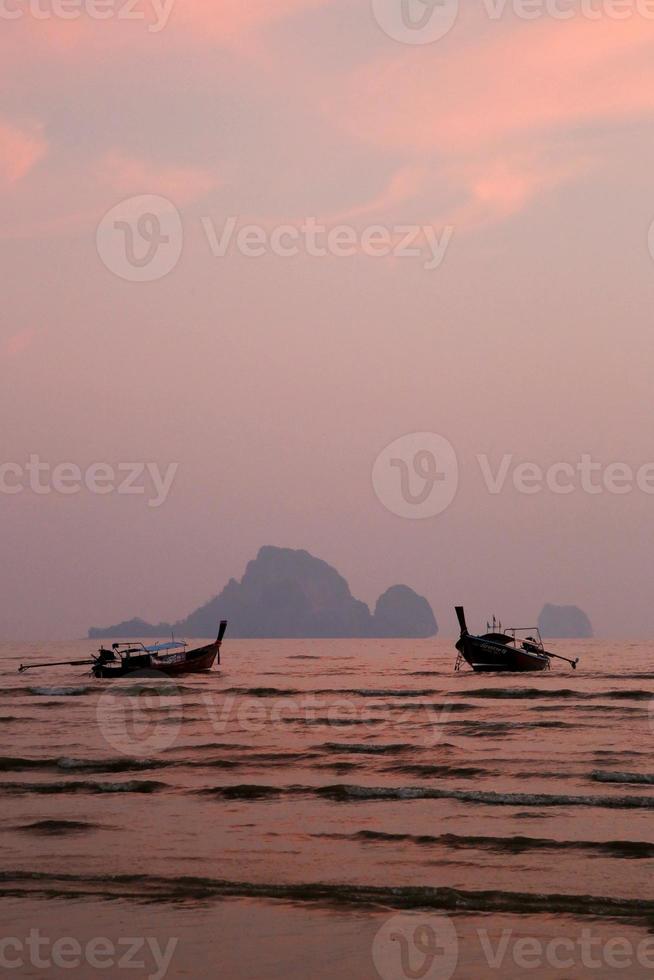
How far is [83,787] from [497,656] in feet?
170

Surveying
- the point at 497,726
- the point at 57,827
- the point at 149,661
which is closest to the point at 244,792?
the point at 57,827

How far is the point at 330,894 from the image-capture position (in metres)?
15.2

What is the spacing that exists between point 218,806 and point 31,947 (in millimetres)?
Answer: 10201

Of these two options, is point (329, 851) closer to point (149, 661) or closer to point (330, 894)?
point (330, 894)

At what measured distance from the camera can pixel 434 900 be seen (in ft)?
48.6

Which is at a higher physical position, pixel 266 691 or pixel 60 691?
pixel 266 691

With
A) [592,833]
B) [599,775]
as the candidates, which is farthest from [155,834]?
[599,775]

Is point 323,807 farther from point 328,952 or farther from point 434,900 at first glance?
point 328,952

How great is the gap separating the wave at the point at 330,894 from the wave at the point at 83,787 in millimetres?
8483

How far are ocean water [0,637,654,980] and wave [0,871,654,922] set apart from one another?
0.16ft

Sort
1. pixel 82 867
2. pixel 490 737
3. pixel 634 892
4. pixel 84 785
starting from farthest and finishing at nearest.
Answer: pixel 490 737 → pixel 84 785 → pixel 82 867 → pixel 634 892

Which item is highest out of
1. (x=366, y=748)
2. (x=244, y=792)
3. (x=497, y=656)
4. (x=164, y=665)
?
(x=497, y=656)

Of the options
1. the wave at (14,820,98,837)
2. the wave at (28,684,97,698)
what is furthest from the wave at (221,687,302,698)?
the wave at (14,820,98,837)

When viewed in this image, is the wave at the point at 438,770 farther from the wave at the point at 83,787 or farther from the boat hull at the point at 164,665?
the boat hull at the point at 164,665
